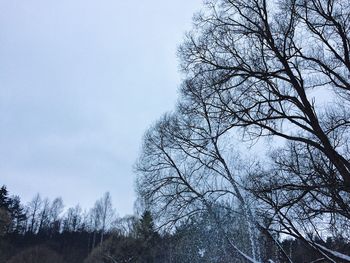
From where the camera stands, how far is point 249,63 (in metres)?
7.90

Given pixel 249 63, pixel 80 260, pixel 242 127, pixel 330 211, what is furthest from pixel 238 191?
pixel 80 260

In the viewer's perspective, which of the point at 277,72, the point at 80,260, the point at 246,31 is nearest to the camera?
the point at 277,72

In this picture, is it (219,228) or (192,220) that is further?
(192,220)

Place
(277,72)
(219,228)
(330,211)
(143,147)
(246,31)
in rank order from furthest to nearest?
(143,147), (219,228), (246,31), (277,72), (330,211)

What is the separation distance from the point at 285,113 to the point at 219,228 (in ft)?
15.1

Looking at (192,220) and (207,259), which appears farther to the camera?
(192,220)

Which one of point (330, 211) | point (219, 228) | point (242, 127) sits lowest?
point (330, 211)

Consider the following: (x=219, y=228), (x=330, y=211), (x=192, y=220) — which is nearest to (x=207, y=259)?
(x=219, y=228)

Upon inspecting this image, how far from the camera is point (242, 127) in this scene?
793 cm

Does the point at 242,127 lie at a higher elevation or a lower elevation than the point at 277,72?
lower

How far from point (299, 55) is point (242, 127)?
1.85 m

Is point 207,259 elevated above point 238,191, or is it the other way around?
point 238,191

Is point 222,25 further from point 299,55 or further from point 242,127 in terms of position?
point 242,127

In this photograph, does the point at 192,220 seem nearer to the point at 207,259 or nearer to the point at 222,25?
the point at 207,259
